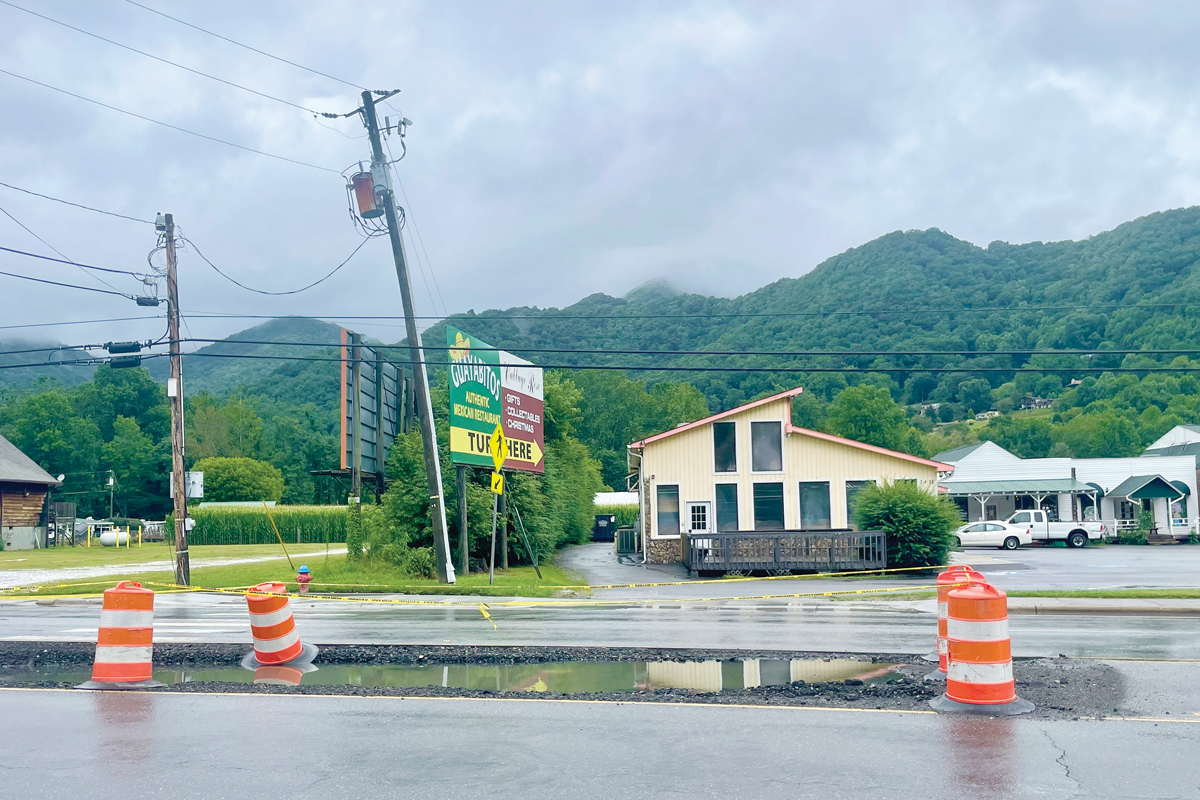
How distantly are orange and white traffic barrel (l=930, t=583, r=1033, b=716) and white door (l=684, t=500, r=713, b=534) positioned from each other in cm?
2715

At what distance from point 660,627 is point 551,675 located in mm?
4489

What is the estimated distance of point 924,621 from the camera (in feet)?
51.3

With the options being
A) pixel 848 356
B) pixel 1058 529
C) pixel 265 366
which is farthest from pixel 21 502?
pixel 265 366

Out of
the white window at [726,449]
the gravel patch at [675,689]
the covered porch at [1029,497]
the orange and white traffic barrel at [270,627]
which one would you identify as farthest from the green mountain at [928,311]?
the orange and white traffic barrel at [270,627]

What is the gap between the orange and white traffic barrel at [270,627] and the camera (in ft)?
36.6

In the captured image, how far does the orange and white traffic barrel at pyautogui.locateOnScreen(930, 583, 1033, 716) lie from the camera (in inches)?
312

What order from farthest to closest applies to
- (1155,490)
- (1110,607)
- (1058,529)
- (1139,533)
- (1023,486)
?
(1023,486) < (1155,490) < (1139,533) < (1058,529) < (1110,607)

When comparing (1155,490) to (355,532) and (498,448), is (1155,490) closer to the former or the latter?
(498,448)

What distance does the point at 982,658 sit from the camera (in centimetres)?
796

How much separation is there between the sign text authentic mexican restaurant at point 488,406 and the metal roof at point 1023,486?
2982 centimetres

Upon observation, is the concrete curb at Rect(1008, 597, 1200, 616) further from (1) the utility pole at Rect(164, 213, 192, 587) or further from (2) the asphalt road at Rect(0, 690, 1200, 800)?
(1) the utility pole at Rect(164, 213, 192, 587)

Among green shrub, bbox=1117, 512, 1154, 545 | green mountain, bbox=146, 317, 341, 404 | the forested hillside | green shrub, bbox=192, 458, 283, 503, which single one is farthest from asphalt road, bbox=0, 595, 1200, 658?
green shrub, bbox=192, 458, 283, 503

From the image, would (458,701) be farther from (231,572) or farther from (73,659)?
(231,572)

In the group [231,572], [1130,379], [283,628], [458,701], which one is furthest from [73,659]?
[1130,379]
